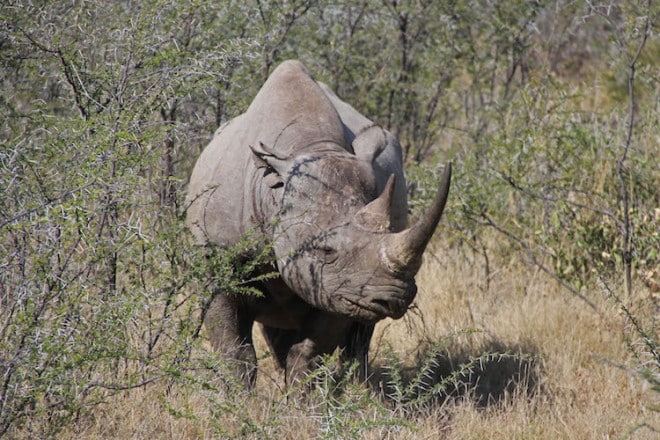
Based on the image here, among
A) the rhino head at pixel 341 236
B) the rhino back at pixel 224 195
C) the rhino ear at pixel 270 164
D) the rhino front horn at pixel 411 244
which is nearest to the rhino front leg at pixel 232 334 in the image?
the rhino back at pixel 224 195

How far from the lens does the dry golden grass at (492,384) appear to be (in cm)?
469

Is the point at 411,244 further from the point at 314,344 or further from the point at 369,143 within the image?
the point at 314,344

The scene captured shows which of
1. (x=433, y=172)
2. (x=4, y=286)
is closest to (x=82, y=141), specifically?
(x=4, y=286)

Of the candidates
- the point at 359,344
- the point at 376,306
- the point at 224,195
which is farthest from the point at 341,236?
the point at 359,344

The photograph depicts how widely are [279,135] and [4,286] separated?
1715mm

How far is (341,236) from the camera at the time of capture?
4863 millimetres

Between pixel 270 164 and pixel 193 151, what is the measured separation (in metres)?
3.06

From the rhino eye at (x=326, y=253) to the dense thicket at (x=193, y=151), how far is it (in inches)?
17.8

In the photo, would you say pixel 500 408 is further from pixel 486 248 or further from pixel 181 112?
pixel 181 112

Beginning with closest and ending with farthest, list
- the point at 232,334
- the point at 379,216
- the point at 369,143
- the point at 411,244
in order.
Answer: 1. the point at 411,244
2. the point at 379,216
3. the point at 369,143
4. the point at 232,334

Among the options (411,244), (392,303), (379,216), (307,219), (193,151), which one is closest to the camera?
(411,244)

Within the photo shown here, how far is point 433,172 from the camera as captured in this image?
7855 mm

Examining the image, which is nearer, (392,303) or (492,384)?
(392,303)

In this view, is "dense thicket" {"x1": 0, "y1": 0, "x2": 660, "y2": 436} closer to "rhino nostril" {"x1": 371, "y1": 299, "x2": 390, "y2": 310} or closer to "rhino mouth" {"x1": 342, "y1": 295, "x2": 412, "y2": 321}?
"rhino mouth" {"x1": 342, "y1": 295, "x2": 412, "y2": 321}
